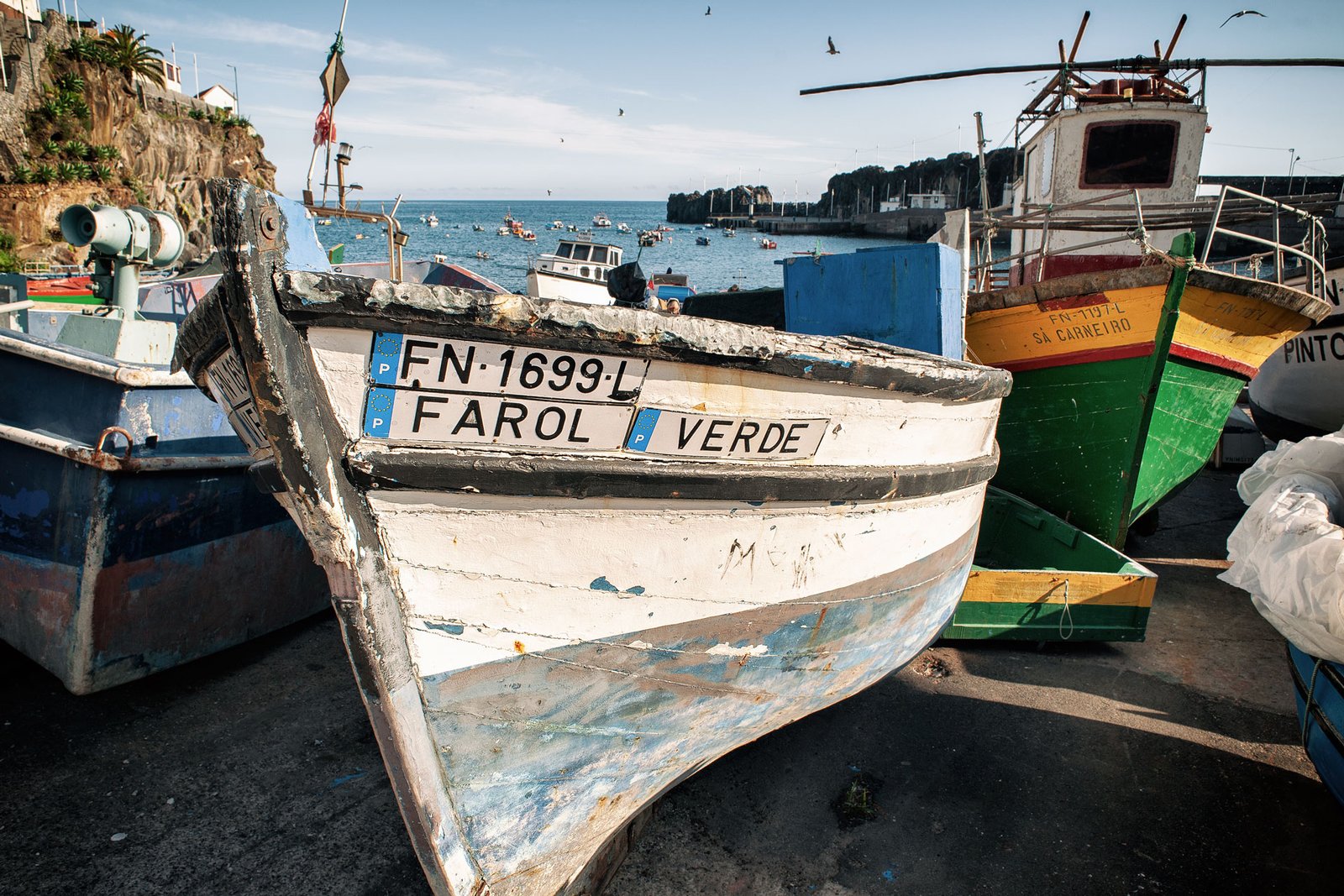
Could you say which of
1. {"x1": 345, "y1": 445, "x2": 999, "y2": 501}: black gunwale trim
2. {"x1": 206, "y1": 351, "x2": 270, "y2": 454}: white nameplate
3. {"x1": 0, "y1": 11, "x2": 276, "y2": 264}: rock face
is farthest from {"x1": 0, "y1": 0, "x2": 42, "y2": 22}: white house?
{"x1": 345, "y1": 445, "x2": 999, "y2": 501}: black gunwale trim

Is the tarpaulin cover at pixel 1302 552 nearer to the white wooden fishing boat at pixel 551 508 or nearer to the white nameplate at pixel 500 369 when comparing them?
the white wooden fishing boat at pixel 551 508

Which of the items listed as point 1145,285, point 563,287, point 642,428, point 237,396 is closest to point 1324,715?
point 1145,285

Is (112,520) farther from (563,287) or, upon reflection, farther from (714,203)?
(714,203)

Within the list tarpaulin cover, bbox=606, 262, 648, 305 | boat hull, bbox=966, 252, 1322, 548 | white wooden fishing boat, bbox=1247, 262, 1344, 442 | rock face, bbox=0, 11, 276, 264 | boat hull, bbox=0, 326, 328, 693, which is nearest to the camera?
tarpaulin cover, bbox=606, 262, 648, 305

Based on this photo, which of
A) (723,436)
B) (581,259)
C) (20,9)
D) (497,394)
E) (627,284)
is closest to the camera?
(497,394)

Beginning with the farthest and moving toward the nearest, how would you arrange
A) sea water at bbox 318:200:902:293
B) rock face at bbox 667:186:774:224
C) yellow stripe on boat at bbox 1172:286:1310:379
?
rock face at bbox 667:186:774:224, sea water at bbox 318:200:902:293, yellow stripe on boat at bbox 1172:286:1310:379

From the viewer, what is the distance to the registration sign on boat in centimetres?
209

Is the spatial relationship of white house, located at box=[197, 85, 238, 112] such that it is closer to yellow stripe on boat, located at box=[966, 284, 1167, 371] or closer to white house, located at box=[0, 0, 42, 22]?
white house, located at box=[0, 0, 42, 22]

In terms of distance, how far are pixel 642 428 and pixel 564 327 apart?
0.42 meters

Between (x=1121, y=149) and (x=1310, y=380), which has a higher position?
(x=1121, y=149)

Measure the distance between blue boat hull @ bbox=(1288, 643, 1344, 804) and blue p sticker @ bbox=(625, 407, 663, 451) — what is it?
10.4 feet

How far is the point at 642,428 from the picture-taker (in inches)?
94.5

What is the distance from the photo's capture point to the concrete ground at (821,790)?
10.7 feet

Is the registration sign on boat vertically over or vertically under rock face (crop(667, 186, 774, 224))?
under
